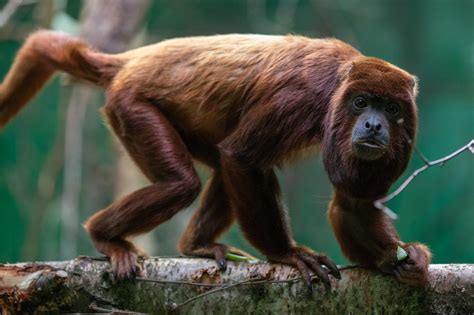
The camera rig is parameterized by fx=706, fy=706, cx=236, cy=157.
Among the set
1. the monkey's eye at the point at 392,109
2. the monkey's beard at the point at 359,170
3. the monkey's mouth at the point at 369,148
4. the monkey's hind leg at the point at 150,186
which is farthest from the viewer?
the monkey's hind leg at the point at 150,186

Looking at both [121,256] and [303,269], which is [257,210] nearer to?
[303,269]

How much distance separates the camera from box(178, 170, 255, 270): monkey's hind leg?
5758 mm

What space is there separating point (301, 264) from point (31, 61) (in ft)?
9.85

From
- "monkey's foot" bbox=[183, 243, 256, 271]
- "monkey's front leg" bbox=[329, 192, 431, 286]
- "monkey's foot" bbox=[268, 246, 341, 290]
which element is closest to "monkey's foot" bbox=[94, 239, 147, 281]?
"monkey's foot" bbox=[183, 243, 256, 271]

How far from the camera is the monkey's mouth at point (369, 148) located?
429cm

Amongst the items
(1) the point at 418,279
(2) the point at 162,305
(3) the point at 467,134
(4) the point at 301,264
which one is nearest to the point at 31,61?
(2) the point at 162,305

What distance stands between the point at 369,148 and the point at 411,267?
29.7 inches

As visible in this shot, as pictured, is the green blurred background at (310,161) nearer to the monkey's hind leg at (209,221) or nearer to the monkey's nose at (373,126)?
the monkey's hind leg at (209,221)

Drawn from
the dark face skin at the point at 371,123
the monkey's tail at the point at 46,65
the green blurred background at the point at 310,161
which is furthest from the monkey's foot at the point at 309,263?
the green blurred background at the point at 310,161

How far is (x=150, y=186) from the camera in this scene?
5215 millimetres

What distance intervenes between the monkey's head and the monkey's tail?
2.19 meters

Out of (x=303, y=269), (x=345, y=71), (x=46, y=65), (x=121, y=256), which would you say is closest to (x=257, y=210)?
(x=303, y=269)

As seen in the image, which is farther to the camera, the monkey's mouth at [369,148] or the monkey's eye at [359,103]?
the monkey's eye at [359,103]

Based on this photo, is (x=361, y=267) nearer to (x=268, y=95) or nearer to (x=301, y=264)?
(x=301, y=264)
